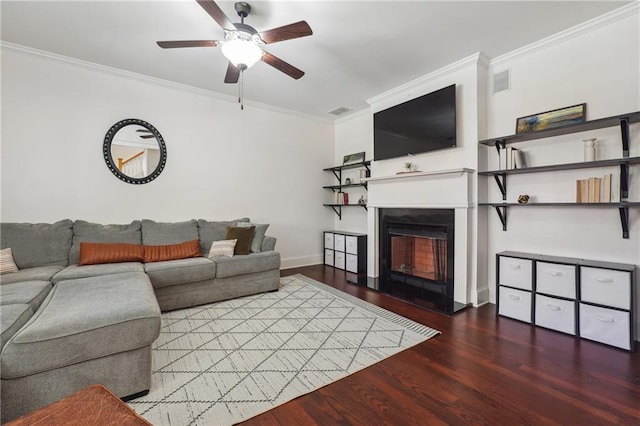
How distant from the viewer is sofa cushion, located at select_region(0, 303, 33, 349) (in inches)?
55.4

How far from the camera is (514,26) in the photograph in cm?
257

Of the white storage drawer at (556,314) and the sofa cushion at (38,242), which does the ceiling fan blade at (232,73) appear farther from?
the white storage drawer at (556,314)

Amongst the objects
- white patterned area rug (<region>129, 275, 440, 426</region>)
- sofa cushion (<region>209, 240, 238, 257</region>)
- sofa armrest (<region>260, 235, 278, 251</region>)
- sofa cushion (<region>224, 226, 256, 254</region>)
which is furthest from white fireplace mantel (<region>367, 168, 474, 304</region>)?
sofa cushion (<region>209, 240, 238, 257</region>)

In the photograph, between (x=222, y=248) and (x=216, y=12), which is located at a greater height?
(x=216, y=12)

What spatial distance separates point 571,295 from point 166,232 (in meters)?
4.19

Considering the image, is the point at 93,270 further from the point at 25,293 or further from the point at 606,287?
the point at 606,287

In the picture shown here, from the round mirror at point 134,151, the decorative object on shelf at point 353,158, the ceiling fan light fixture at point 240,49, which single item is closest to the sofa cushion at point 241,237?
the round mirror at point 134,151

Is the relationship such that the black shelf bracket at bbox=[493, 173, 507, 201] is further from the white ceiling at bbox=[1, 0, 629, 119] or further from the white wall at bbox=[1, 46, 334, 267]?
the white wall at bbox=[1, 46, 334, 267]

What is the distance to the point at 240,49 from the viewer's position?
2.13 metres

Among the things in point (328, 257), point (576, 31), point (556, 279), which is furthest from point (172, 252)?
point (576, 31)

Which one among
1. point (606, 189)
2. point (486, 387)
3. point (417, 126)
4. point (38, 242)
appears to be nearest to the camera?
point (486, 387)

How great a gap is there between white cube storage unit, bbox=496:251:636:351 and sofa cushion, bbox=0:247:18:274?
4.63 meters

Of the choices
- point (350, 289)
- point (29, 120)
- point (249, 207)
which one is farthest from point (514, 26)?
point (29, 120)

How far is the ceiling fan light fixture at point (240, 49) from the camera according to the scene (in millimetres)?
2117
